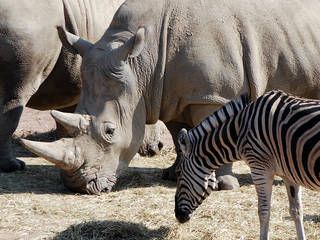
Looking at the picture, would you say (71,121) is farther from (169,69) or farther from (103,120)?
(169,69)

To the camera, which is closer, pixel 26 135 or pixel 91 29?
pixel 91 29

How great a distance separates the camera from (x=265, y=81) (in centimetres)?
761

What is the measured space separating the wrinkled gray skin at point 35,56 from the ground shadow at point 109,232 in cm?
231

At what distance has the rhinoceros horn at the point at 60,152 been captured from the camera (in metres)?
6.79

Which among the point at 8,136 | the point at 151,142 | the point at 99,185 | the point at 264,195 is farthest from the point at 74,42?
the point at 264,195

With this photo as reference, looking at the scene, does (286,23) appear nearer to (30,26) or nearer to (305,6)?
(305,6)

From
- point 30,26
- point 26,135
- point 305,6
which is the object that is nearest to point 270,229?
point 305,6

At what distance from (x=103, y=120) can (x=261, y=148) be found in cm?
217

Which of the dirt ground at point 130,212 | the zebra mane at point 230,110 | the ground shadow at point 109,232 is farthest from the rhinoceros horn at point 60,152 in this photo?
the zebra mane at point 230,110

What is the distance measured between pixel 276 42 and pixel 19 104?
10.1ft

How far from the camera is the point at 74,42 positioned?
739cm

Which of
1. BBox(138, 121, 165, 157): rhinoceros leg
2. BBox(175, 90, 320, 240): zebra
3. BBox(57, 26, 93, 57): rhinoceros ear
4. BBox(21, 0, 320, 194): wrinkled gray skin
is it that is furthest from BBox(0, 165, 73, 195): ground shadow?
BBox(175, 90, 320, 240): zebra

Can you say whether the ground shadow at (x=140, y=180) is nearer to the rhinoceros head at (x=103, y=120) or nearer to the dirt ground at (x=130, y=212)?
the dirt ground at (x=130, y=212)

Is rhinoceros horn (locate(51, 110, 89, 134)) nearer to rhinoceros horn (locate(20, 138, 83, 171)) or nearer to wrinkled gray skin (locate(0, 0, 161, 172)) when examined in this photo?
rhinoceros horn (locate(20, 138, 83, 171))
